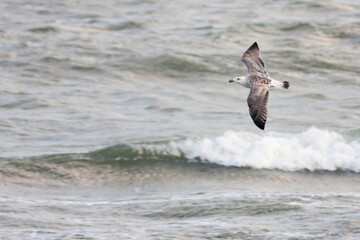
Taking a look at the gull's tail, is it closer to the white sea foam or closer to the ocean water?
the ocean water

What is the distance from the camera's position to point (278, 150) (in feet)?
38.3

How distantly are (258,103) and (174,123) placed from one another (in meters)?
4.32

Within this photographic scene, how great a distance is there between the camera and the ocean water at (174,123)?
8.73 metres

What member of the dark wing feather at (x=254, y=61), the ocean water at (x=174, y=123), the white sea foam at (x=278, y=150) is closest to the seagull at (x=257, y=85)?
the dark wing feather at (x=254, y=61)

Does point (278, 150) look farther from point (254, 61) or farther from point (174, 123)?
point (254, 61)

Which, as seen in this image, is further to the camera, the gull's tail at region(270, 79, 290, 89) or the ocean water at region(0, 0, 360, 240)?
the ocean water at region(0, 0, 360, 240)

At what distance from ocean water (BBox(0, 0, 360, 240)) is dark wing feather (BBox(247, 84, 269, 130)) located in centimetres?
113

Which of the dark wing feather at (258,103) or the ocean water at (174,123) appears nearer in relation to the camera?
the dark wing feather at (258,103)

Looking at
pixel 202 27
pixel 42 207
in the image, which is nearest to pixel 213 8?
pixel 202 27

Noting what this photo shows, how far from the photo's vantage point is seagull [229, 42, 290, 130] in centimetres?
825

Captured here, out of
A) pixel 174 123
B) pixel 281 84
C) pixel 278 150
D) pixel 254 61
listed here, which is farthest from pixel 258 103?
pixel 174 123

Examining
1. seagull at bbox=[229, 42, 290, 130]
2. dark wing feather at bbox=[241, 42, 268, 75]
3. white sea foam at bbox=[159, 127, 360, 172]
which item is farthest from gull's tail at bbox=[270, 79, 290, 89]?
white sea foam at bbox=[159, 127, 360, 172]

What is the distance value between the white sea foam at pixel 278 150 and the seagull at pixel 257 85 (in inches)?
85.6

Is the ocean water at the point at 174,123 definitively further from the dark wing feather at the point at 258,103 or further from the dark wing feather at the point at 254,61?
the dark wing feather at the point at 254,61
